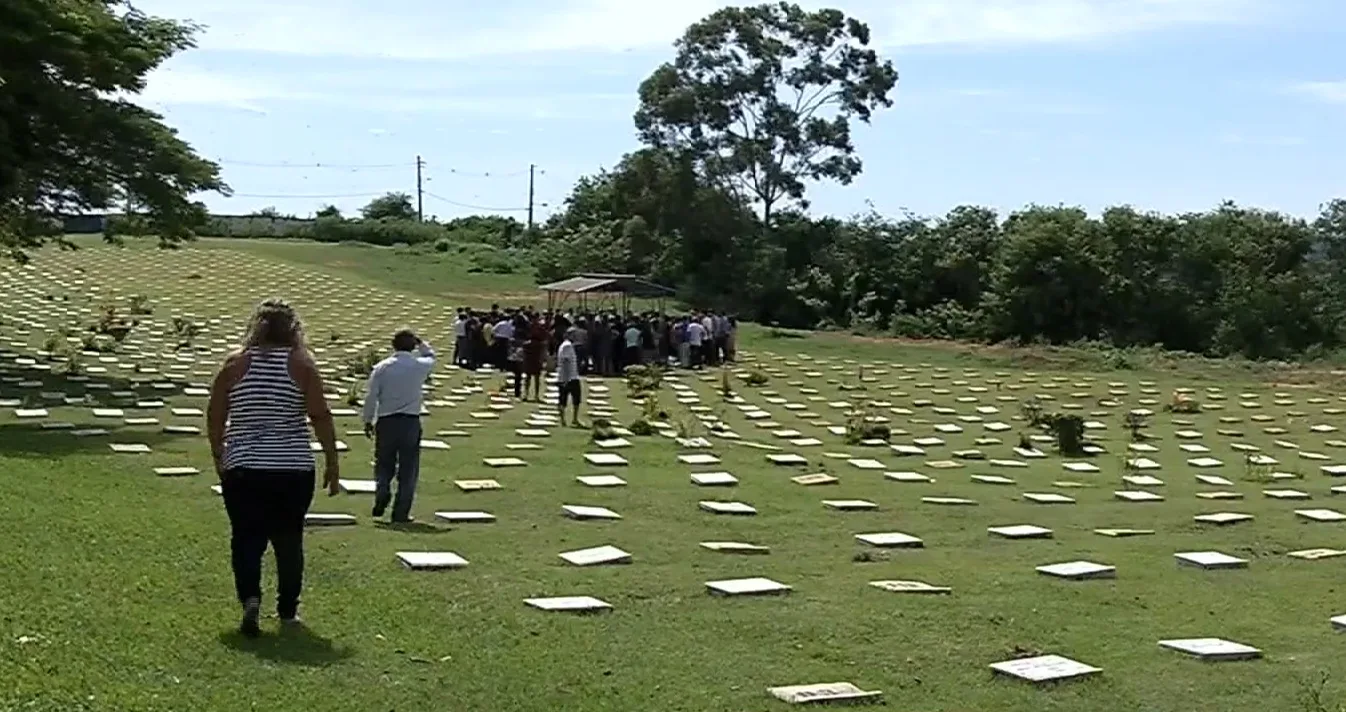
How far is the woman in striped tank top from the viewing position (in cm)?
717

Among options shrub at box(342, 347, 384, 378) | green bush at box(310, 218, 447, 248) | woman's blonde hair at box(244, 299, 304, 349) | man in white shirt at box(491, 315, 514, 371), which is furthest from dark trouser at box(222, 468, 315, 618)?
green bush at box(310, 218, 447, 248)

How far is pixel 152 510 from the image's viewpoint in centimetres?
1139

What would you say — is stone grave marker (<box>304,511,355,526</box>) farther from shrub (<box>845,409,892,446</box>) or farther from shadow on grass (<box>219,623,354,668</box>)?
shrub (<box>845,409,892,446</box>)

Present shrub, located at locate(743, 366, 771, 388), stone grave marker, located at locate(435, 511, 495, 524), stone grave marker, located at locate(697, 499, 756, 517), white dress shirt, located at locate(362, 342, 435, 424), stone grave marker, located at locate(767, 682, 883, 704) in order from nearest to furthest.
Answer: stone grave marker, located at locate(767, 682, 883, 704), white dress shirt, located at locate(362, 342, 435, 424), stone grave marker, located at locate(435, 511, 495, 524), stone grave marker, located at locate(697, 499, 756, 517), shrub, located at locate(743, 366, 771, 388)

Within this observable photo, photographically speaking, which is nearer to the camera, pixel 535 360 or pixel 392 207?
pixel 535 360

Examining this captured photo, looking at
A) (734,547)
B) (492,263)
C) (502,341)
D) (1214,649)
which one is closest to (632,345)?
(502,341)

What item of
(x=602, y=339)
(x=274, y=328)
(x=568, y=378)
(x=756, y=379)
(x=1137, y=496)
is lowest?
(x=756, y=379)

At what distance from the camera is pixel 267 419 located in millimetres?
7184

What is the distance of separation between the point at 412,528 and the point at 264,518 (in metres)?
4.01

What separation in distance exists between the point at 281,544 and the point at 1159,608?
4437mm

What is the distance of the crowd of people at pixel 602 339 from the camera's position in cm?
2988

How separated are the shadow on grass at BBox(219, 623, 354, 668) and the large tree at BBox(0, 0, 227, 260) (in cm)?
1754

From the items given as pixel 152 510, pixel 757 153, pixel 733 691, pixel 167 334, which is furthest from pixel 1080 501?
pixel 757 153

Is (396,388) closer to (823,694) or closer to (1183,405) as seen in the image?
(823,694)
